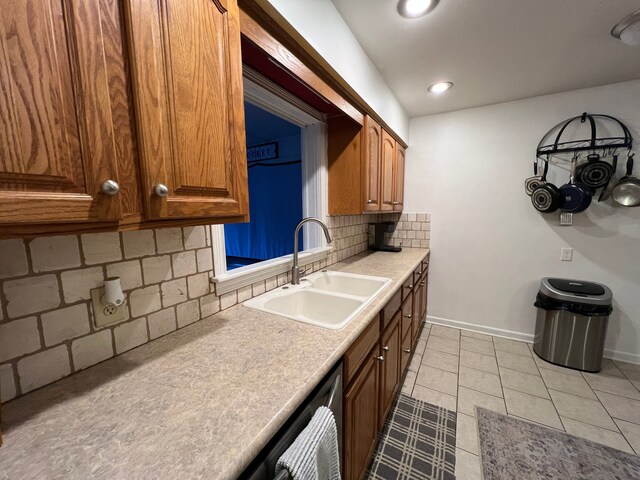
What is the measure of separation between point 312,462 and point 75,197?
2.45ft

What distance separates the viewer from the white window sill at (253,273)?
1.11 m

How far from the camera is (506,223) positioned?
2.45 metres

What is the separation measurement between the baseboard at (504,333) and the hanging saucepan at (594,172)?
1442 mm

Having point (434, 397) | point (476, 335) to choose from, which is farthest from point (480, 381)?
point (476, 335)

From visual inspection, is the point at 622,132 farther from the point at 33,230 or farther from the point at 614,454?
the point at 33,230

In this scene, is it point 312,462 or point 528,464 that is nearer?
point 312,462

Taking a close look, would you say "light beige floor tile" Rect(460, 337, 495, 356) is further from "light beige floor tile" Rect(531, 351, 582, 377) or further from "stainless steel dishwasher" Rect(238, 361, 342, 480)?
"stainless steel dishwasher" Rect(238, 361, 342, 480)

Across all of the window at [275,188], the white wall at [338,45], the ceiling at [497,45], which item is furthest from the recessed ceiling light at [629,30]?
the window at [275,188]

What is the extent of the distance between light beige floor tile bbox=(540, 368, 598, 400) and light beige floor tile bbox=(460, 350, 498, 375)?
328 millimetres

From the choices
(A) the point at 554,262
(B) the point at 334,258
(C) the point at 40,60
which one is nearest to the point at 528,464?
(B) the point at 334,258

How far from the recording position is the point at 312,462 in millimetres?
598

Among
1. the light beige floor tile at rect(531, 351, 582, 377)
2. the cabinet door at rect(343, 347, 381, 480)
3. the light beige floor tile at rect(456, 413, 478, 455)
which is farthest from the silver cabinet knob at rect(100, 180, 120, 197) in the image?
the light beige floor tile at rect(531, 351, 582, 377)

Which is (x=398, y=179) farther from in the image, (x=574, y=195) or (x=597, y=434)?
(x=597, y=434)

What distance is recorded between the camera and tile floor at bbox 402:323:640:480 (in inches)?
58.9
